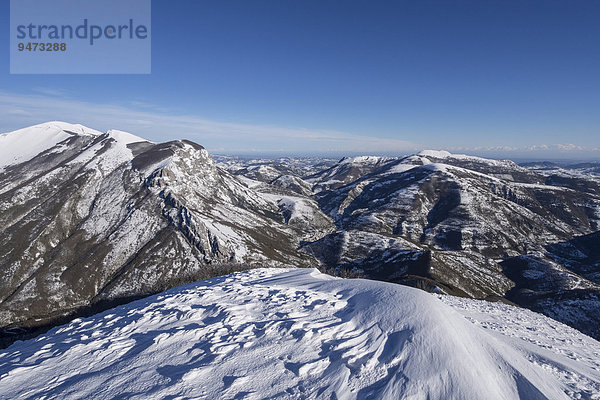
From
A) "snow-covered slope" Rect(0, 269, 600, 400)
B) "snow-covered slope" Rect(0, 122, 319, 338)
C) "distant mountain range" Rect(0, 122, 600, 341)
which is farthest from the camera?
"snow-covered slope" Rect(0, 122, 319, 338)

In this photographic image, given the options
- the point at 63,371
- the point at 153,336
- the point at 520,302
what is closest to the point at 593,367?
the point at 153,336

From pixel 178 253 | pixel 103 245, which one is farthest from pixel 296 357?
pixel 103 245

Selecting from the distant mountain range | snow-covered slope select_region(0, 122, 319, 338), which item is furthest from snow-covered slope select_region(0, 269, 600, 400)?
snow-covered slope select_region(0, 122, 319, 338)

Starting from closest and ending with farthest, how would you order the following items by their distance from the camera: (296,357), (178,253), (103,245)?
1. (296,357)
2. (103,245)
3. (178,253)

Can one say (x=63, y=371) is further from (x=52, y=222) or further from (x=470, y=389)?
(x=52, y=222)

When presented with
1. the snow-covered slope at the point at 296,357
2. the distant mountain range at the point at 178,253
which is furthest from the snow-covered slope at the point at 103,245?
the snow-covered slope at the point at 296,357

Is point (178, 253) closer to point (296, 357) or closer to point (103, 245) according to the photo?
point (103, 245)

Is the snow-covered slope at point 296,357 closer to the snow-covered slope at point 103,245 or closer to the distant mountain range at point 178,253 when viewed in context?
the distant mountain range at point 178,253

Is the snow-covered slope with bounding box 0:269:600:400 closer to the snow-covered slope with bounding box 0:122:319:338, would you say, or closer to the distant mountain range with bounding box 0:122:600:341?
the distant mountain range with bounding box 0:122:600:341
